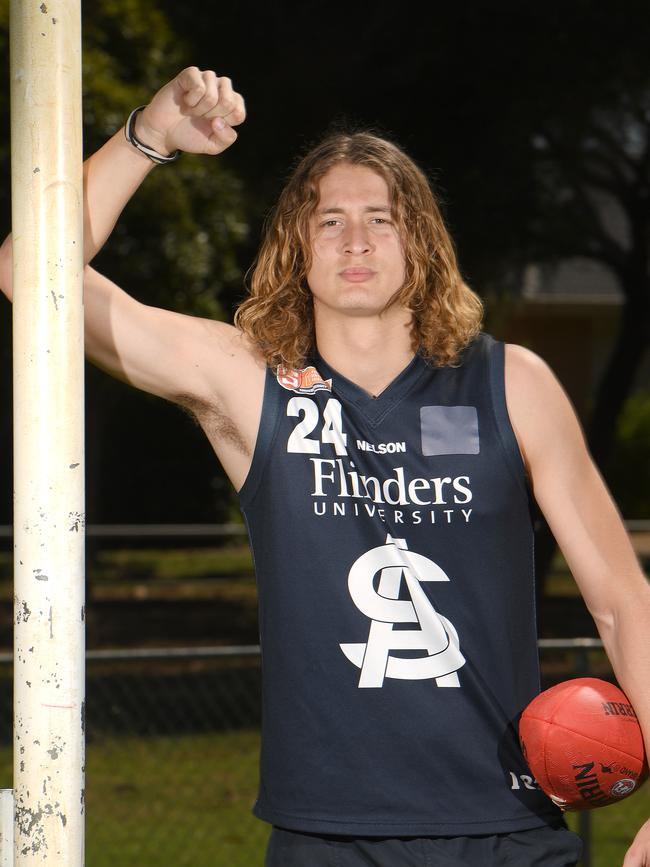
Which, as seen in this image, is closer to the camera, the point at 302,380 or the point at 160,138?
the point at 160,138

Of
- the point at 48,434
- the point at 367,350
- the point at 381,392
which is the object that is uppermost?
the point at 367,350

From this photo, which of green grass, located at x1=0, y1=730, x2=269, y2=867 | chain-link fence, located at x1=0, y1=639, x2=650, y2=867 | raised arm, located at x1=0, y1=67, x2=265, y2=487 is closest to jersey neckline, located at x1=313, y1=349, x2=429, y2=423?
raised arm, located at x1=0, y1=67, x2=265, y2=487

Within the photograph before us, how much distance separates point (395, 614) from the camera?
275cm

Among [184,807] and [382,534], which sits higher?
[382,534]

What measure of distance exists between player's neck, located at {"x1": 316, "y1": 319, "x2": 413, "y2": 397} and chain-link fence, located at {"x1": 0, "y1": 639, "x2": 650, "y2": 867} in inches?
105

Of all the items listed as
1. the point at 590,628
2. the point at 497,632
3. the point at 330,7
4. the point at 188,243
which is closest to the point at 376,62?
the point at 330,7

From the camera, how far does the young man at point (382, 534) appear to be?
8.89 ft

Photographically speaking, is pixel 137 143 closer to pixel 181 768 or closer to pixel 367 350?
pixel 367 350

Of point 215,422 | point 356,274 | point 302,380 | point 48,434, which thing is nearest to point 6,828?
point 48,434

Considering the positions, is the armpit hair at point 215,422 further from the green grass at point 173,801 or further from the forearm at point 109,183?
the green grass at point 173,801

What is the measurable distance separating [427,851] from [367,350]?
1.14 meters

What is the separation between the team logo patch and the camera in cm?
297

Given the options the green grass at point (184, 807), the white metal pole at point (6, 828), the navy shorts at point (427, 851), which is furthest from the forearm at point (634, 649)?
the green grass at point (184, 807)

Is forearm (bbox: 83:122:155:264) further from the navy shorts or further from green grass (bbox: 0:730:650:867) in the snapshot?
green grass (bbox: 0:730:650:867)
